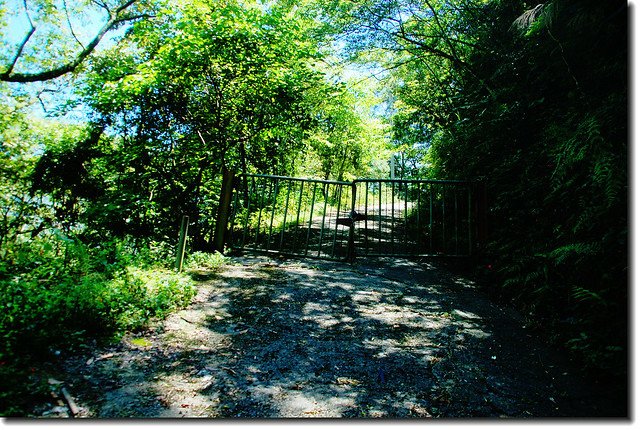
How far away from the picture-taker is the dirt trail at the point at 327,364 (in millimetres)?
2197

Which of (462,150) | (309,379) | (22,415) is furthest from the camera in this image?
(462,150)

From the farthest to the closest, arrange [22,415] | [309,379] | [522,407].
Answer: [309,379]
[522,407]
[22,415]

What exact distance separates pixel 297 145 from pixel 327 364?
680cm

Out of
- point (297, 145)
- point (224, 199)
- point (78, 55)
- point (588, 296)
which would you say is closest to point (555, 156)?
point (588, 296)

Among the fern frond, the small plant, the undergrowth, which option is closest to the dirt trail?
the undergrowth

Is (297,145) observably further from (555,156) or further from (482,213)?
(555,156)

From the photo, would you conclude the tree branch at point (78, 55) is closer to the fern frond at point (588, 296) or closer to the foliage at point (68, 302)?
the foliage at point (68, 302)

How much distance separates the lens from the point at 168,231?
7.10m

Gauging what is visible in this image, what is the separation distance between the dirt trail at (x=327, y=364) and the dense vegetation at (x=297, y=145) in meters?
0.37

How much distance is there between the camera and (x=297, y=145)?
341 inches

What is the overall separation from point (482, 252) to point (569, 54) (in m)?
3.02

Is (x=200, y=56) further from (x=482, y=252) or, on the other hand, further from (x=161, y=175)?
(x=482, y=252)

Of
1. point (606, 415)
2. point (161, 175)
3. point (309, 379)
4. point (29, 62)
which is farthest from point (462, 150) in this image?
point (29, 62)

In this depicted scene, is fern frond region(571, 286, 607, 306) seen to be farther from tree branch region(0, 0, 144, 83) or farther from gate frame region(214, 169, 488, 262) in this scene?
tree branch region(0, 0, 144, 83)
